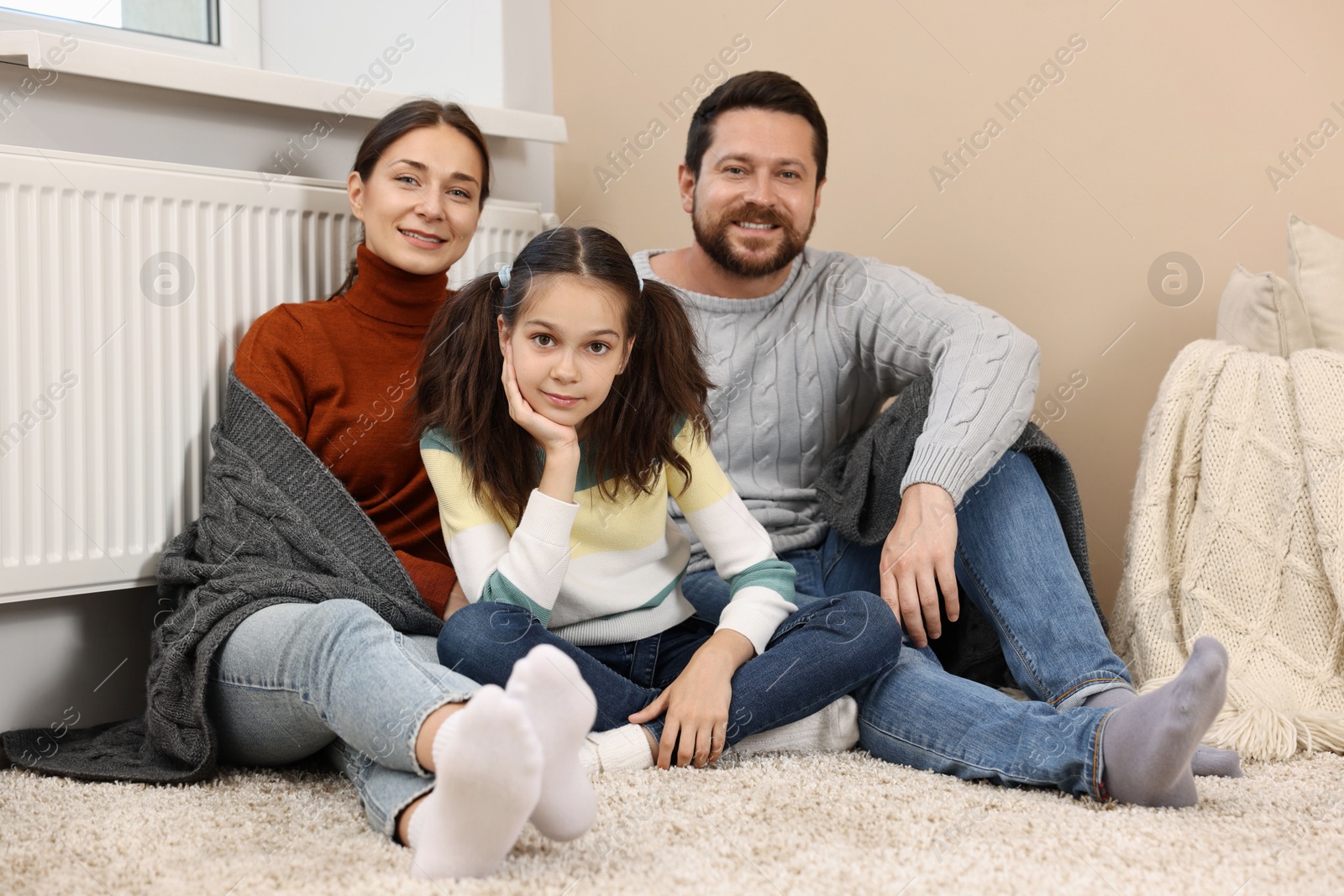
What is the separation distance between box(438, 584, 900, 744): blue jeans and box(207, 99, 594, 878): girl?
72mm

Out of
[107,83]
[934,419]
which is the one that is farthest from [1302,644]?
[107,83]

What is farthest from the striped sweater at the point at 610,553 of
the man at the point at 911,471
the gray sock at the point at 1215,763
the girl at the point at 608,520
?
the gray sock at the point at 1215,763

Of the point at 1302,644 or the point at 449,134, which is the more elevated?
the point at 449,134

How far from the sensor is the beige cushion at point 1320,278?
1.31 metres

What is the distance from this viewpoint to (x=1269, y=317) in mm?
1354

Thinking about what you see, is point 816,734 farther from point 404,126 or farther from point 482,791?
point 404,126

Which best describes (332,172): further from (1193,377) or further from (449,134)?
(1193,377)

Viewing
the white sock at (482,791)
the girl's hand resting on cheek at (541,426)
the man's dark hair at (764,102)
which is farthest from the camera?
the man's dark hair at (764,102)

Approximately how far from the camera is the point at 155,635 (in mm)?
1157

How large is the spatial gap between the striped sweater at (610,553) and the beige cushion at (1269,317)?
69cm

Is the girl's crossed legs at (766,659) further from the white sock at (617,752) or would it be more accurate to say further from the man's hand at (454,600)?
the man's hand at (454,600)

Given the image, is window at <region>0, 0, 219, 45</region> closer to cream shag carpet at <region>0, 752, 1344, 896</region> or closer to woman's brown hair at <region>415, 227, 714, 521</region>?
woman's brown hair at <region>415, 227, 714, 521</region>

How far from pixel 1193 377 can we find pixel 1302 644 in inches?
12.9

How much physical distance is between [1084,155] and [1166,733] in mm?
977
